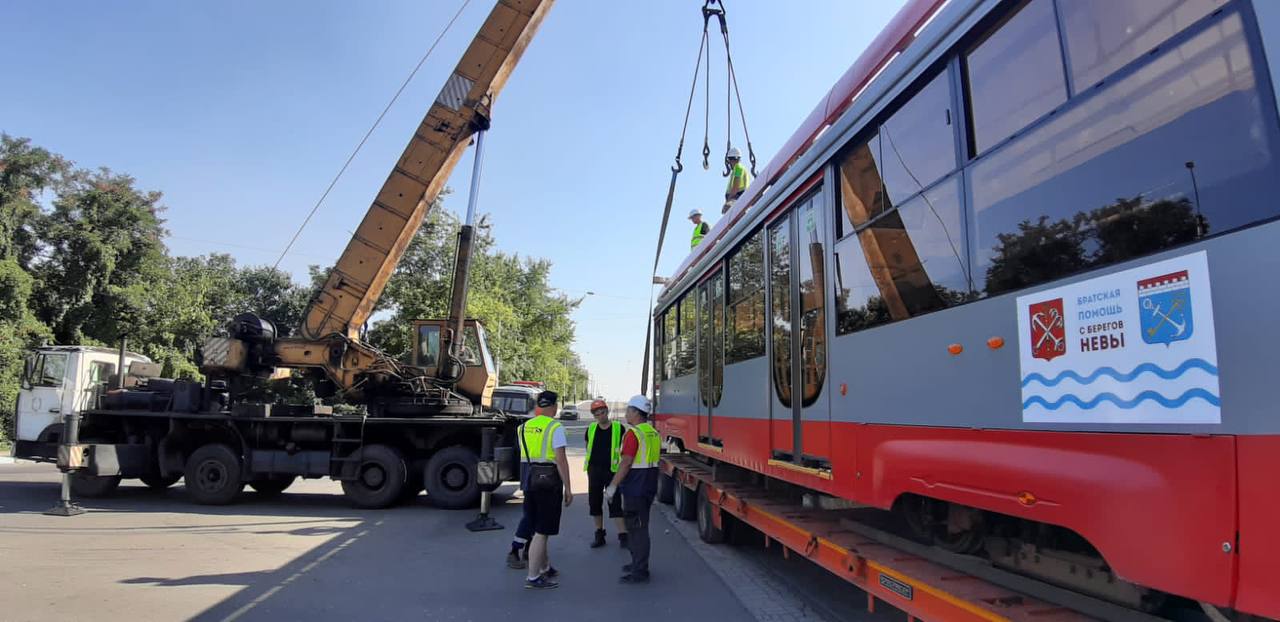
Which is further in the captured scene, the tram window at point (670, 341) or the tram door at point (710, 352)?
the tram window at point (670, 341)

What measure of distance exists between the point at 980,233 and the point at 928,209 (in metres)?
0.41

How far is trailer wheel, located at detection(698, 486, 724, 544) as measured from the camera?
8.00 meters

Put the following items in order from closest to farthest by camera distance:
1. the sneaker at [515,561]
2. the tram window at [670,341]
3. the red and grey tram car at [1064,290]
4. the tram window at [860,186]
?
the red and grey tram car at [1064,290], the tram window at [860,186], the sneaker at [515,561], the tram window at [670,341]

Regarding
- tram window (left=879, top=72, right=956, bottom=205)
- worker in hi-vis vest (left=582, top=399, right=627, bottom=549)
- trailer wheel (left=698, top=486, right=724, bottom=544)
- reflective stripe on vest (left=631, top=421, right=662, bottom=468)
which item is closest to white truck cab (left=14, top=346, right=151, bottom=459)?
worker in hi-vis vest (left=582, top=399, right=627, bottom=549)

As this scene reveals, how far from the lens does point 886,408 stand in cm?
341

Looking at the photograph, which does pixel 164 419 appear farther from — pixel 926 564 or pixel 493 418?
pixel 926 564

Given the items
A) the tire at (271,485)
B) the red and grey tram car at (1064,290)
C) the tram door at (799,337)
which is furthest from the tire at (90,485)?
the red and grey tram car at (1064,290)

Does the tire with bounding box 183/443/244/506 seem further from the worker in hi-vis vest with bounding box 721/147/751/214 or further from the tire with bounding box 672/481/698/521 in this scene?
the worker in hi-vis vest with bounding box 721/147/751/214

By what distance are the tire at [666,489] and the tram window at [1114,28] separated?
970cm

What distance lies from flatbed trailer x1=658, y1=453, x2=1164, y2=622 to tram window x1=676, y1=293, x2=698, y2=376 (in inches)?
78.8

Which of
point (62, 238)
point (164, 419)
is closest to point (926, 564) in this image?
point (164, 419)

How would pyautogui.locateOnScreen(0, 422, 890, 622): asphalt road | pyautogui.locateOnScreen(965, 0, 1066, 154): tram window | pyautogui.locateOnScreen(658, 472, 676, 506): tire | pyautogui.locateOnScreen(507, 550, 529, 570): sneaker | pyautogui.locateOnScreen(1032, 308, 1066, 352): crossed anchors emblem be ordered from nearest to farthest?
pyautogui.locateOnScreen(1032, 308, 1066, 352): crossed anchors emblem, pyautogui.locateOnScreen(965, 0, 1066, 154): tram window, pyautogui.locateOnScreen(0, 422, 890, 622): asphalt road, pyautogui.locateOnScreen(507, 550, 529, 570): sneaker, pyautogui.locateOnScreen(658, 472, 676, 506): tire

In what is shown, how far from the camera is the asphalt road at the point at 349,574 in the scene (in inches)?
215

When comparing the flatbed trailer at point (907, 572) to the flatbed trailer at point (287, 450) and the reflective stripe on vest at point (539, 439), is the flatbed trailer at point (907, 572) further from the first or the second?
the flatbed trailer at point (287, 450)
